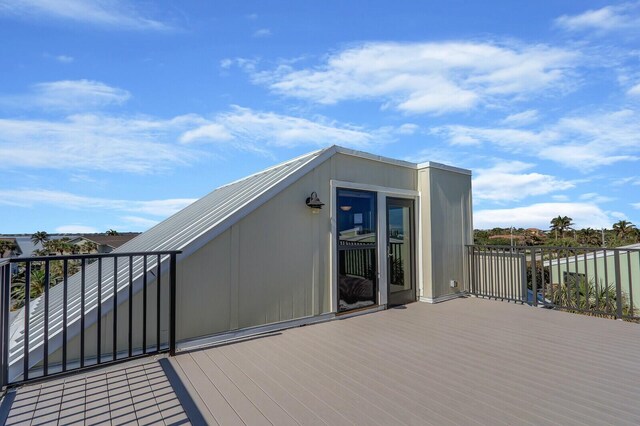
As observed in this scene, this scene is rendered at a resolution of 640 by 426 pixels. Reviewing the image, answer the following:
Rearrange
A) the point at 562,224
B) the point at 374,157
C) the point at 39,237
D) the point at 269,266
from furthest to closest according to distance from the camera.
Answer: the point at 562,224 < the point at 39,237 < the point at 374,157 < the point at 269,266

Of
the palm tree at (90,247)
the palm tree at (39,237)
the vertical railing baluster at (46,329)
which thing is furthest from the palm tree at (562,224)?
the palm tree at (39,237)

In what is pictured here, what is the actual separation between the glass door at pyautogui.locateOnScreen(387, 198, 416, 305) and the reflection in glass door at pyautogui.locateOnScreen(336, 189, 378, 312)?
36 cm

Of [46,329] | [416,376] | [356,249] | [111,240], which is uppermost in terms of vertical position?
[356,249]

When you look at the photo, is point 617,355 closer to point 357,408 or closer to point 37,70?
point 357,408

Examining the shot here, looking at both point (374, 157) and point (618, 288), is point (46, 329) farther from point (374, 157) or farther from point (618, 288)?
point (618, 288)

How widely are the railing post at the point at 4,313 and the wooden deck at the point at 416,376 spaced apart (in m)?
0.24

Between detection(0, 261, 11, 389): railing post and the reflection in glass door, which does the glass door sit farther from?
detection(0, 261, 11, 389): railing post

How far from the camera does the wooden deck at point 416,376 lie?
1918 mm

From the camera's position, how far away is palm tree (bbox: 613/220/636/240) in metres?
29.5

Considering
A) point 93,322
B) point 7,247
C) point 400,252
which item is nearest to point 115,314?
point 93,322

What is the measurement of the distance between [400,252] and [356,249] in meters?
1.03

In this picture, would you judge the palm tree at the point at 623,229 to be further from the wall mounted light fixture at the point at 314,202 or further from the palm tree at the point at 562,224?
the wall mounted light fixture at the point at 314,202

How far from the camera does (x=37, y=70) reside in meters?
4.20

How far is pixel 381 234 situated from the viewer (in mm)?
4801
